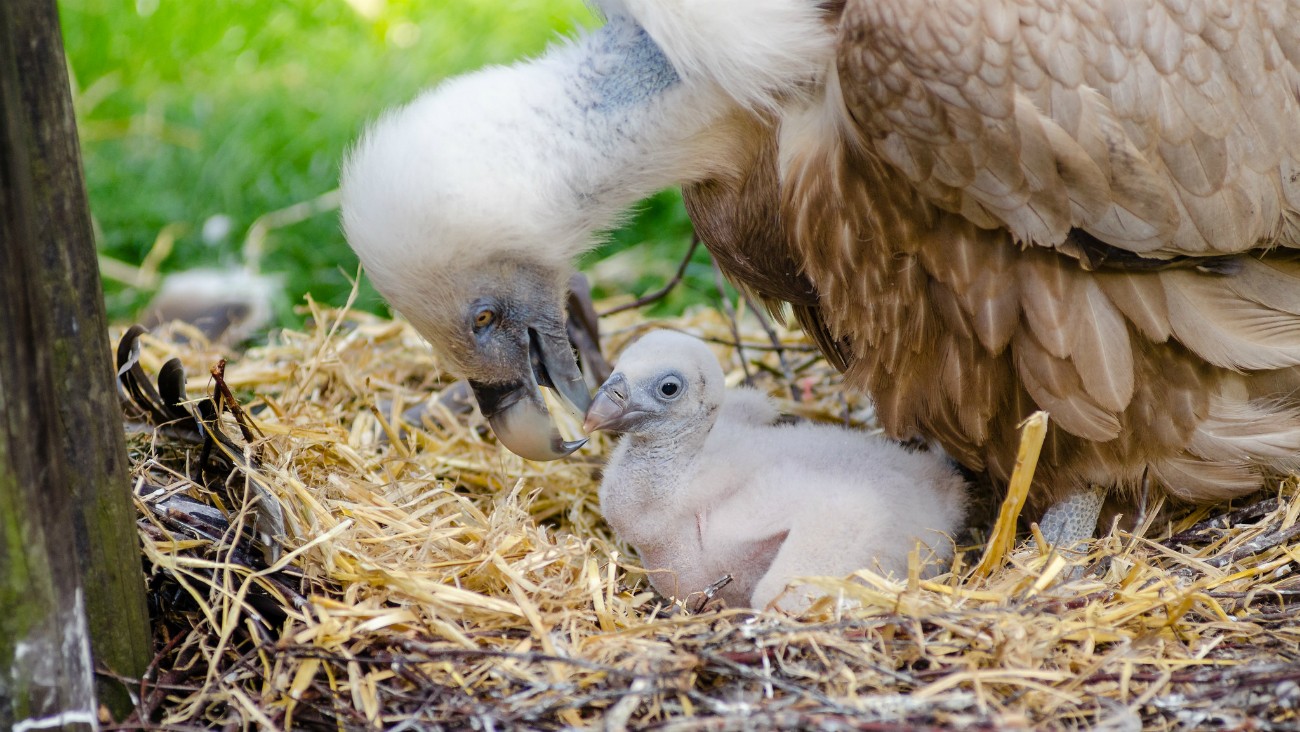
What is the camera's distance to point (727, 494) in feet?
10.0

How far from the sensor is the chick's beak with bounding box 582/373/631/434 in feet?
9.58

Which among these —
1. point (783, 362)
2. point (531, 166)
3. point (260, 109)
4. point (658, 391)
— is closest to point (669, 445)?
point (658, 391)

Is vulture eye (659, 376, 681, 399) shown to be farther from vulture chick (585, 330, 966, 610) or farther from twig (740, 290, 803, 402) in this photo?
twig (740, 290, 803, 402)

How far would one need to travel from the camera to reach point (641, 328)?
4.51 meters

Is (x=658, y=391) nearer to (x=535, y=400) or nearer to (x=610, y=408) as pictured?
(x=610, y=408)

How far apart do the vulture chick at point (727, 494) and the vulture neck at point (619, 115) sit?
45cm

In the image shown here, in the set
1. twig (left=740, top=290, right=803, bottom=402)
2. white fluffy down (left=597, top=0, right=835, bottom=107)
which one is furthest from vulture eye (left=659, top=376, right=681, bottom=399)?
twig (left=740, top=290, right=803, bottom=402)

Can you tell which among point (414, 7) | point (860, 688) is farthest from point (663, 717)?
point (414, 7)

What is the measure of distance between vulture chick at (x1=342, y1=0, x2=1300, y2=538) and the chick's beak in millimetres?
118

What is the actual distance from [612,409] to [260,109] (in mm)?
4205

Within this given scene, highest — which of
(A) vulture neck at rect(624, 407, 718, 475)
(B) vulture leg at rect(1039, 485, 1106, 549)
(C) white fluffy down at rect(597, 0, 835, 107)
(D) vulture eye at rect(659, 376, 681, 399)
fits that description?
(C) white fluffy down at rect(597, 0, 835, 107)

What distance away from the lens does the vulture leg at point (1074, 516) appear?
3039 millimetres

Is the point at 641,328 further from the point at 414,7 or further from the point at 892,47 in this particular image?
the point at 414,7

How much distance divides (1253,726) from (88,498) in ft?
6.35
